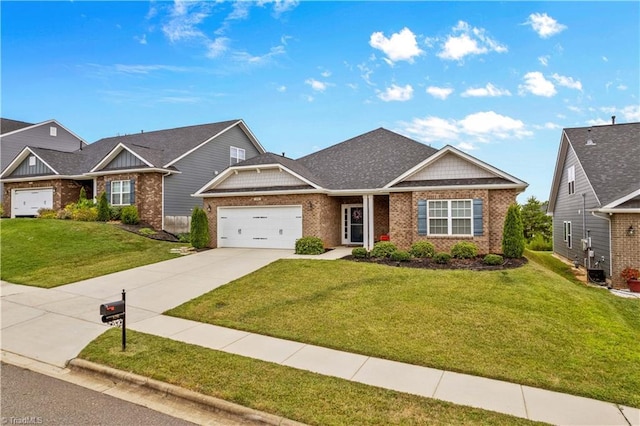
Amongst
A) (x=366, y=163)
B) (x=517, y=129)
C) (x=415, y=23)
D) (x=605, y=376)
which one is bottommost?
(x=605, y=376)

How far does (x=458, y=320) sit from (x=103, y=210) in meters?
21.6

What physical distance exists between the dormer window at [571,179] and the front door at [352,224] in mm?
11115

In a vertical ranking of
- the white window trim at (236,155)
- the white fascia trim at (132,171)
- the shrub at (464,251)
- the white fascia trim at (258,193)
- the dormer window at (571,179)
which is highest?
the white window trim at (236,155)

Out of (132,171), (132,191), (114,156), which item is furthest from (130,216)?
(114,156)

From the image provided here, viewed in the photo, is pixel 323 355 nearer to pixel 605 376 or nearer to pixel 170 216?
pixel 605 376

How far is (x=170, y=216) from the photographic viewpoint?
22.5 meters

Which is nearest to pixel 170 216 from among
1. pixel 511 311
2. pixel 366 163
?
pixel 366 163

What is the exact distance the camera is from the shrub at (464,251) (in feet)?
46.5

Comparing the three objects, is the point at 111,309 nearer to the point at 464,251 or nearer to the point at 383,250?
the point at 383,250

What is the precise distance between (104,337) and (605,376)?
8720 mm

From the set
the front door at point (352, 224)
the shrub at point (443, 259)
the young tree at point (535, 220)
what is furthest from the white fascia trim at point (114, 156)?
the young tree at point (535, 220)

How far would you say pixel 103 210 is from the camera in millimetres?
22000

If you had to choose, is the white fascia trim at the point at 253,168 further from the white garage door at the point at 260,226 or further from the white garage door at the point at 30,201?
the white garage door at the point at 30,201

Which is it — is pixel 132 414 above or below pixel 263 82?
below
